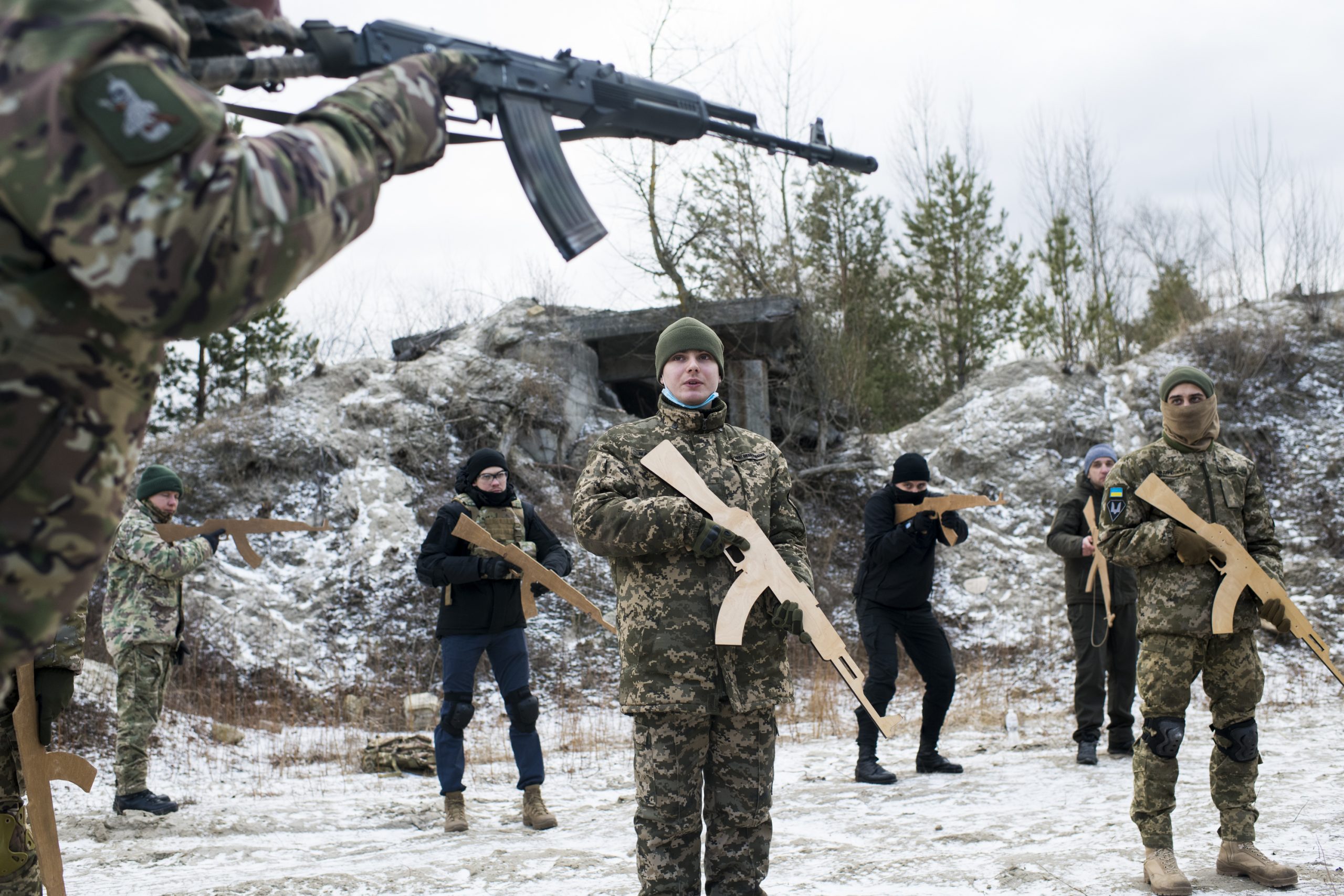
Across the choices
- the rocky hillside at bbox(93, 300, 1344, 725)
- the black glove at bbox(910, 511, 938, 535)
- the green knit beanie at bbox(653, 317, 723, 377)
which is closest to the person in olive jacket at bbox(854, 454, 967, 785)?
the black glove at bbox(910, 511, 938, 535)

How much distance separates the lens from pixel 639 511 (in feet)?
10.5

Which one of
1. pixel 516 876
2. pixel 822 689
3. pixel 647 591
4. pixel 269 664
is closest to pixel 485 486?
pixel 516 876

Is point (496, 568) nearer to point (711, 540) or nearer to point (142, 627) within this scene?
point (142, 627)

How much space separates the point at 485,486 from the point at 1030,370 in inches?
538

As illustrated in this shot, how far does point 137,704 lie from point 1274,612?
19.7 feet

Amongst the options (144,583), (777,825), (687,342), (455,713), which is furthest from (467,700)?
(687,342)

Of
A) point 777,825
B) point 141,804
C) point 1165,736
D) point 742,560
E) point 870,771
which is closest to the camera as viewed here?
point 742,560

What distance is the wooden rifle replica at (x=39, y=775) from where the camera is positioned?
320cm

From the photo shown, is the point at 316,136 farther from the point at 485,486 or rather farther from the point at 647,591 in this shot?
the point at 485,486

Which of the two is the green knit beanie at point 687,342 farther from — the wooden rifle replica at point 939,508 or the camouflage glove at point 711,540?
the wooden rifle replica at point 939,508

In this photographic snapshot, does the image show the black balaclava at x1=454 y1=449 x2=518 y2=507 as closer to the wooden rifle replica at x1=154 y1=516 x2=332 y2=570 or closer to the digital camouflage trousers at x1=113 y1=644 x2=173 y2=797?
the wooden rifle replica at x1=154 y1=516 x2=332 y2=570

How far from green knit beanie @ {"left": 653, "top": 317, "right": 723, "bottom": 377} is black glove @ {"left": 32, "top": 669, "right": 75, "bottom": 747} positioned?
2291mm

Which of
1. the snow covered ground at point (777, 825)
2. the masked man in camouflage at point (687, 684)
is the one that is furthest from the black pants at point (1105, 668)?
the masked man in camouflage at point (687, 684)

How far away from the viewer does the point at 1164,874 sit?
3709mm
